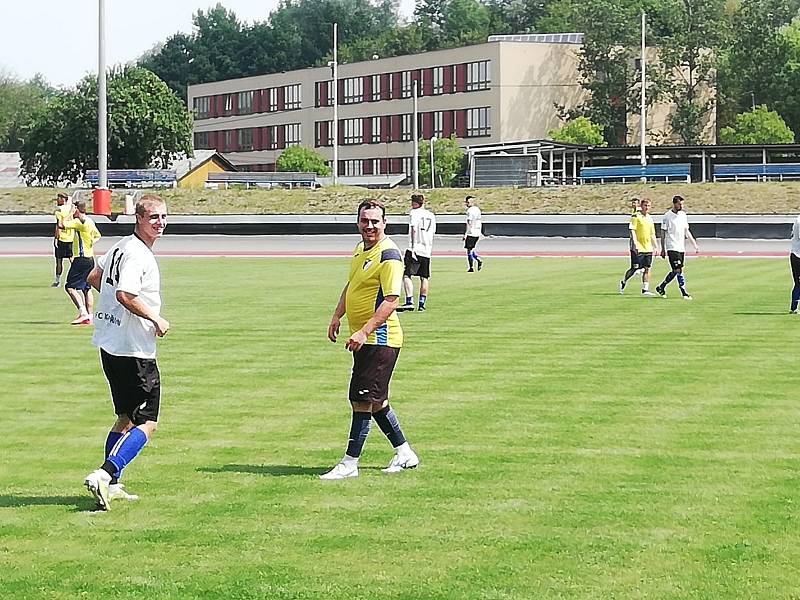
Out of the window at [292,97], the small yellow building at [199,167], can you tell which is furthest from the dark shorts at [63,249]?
the window at [292,97]

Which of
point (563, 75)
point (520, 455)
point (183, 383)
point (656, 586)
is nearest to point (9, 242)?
point (183, 383)

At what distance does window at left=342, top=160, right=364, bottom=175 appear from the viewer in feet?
376

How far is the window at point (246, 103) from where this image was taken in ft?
415

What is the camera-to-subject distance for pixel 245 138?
126125 millimetres

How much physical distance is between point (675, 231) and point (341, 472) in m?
16.7

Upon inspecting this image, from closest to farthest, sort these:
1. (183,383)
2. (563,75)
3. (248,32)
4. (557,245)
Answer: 1. (183,383)
2. (557,245)
3. (563,75)
4. (248,32)

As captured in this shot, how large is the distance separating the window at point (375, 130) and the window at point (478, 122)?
932 cm

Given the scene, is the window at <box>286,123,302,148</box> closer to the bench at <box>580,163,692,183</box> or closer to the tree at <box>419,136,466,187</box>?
the tree at <box>419,136,466,187</box>

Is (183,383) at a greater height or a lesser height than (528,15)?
lesser

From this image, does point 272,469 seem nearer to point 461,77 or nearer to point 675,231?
point 675,231

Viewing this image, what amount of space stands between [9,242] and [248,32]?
112 m

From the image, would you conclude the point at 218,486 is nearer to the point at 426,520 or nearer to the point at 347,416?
the point at 426,520

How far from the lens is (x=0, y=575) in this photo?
6.81 m

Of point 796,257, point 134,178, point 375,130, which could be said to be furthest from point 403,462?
point 375,130
